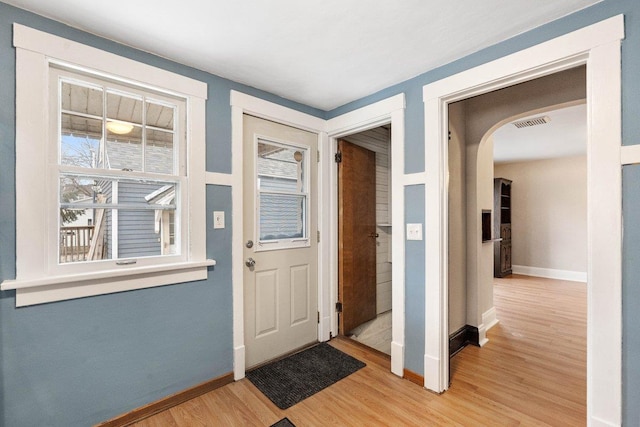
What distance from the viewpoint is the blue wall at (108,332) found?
1.45 metres

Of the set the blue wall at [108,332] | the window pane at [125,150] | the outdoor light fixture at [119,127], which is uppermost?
the outdoor light fixture at [119,127]

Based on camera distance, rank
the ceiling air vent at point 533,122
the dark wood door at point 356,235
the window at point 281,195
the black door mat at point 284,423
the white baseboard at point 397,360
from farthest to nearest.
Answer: the ceiling air vent at point 533,122
the dark wood door at point 356,235
the window at point 281,195
the white baseboard at point 397,360
the black door mat at point 284,423

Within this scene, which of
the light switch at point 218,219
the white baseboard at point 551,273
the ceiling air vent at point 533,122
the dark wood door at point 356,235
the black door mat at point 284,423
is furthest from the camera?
the white baseboard at point 551,273

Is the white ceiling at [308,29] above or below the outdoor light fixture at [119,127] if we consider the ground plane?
above

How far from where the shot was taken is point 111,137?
178 centimetres

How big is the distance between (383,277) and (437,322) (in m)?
1.58

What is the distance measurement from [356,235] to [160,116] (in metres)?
2.11

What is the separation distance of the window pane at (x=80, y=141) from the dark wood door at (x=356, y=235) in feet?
6.57

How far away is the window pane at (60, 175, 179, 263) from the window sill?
0.14 meters

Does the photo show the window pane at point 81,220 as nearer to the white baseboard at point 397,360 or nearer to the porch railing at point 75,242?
the porch railing at point 75,242

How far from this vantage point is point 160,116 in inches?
78.2

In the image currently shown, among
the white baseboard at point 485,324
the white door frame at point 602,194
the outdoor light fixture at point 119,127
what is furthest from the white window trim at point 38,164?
the white baseboard at point 485,324

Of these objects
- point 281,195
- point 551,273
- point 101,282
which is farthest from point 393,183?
point 551,273

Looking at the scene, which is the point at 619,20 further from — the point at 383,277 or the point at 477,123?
the point at 383,277
